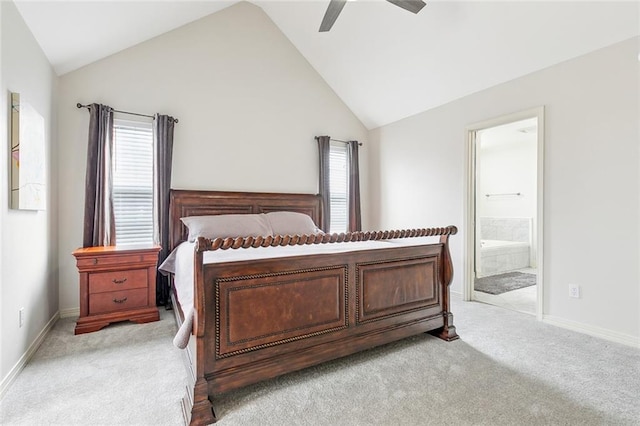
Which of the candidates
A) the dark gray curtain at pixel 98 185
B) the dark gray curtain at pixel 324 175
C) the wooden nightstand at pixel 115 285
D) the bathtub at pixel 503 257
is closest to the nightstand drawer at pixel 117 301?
the wooden nightstand at pixel 115 285

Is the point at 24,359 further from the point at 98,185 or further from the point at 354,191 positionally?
the point at 354,191

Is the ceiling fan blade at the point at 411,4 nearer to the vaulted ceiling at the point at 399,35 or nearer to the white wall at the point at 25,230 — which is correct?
the vaulted ceiling at the point at 399,35

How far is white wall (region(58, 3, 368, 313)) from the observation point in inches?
127

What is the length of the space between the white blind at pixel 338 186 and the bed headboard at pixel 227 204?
38cm

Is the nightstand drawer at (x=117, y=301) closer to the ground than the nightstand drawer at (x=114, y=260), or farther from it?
closer to the ground

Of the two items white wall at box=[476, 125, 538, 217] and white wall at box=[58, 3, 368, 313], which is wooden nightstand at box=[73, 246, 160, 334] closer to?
white wall at box=[58, 3, 368, 313]

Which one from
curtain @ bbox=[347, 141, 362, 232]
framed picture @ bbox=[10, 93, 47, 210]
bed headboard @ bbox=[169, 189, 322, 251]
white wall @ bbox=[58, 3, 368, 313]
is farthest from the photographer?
curtain @ bbox=[347, 141, 362, 232]

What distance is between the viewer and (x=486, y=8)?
2.80 m

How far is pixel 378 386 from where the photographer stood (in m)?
1.89

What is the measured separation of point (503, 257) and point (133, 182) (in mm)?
5685

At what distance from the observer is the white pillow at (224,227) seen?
3.25m

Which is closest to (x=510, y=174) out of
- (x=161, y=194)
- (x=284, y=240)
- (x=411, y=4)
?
(x=411, y=4)

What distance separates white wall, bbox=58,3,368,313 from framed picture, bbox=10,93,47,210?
794 mm

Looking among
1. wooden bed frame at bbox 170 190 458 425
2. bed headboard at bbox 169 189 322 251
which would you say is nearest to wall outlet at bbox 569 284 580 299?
wooden bed frame at bbox 170 190 458 425
